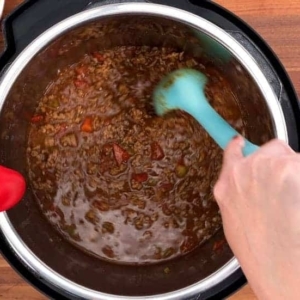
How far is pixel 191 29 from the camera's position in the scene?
3.02 feet

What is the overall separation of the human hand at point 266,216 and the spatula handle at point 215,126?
0.71 feet

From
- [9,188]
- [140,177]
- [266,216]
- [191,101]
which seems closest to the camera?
[266,216]

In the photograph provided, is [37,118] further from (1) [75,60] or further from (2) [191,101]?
(2) [191,101]

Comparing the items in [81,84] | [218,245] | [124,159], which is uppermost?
[81,84]

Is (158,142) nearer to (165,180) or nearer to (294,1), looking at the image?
(165,180)

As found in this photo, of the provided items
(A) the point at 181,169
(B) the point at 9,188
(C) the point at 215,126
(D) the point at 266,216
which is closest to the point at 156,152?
(A) the point at 181,169

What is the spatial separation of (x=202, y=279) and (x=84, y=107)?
0.39 metres

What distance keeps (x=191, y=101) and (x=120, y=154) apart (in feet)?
0.61

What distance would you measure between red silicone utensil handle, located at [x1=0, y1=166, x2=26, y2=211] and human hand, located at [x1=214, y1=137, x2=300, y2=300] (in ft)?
1.10

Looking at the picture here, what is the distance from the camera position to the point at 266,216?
0.63 metres

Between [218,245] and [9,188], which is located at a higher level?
[9,188]

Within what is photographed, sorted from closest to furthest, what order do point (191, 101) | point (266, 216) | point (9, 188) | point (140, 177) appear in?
point (266, 216), point (9, 188), point (191, 101), point (140, 177)

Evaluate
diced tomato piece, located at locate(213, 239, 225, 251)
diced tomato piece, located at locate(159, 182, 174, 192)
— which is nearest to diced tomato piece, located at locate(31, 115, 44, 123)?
diced tomato piece, located at locate(159, 182, 174, 192)

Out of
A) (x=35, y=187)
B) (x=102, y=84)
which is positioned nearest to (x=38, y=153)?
(x=35, y=187)
